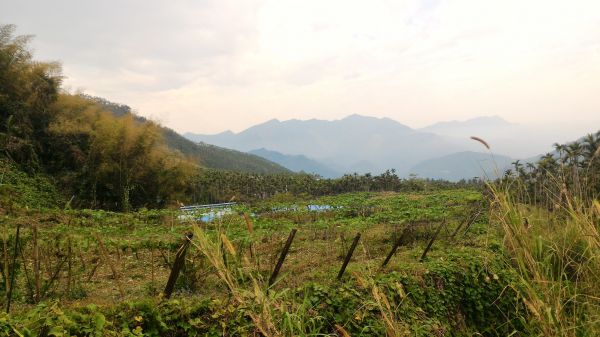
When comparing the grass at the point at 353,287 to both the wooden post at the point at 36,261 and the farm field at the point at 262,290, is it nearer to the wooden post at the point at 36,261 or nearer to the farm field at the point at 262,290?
the farm field at the point at 262,290

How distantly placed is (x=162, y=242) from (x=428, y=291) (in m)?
4.04

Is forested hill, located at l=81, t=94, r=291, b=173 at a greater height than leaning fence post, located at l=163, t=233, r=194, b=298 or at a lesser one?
greater

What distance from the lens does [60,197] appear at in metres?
18.1

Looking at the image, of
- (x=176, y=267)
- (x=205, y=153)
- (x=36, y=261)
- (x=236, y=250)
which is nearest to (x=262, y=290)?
Answer: (x=176, y=267)

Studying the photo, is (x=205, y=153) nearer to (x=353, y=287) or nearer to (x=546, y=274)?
(x=353, y=287)

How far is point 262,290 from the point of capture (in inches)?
69.6

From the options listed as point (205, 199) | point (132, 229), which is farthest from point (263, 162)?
point (132, 229)

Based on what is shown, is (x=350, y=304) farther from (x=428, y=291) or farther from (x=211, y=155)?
(x=211, y=155)

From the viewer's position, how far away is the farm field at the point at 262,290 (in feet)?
6.11

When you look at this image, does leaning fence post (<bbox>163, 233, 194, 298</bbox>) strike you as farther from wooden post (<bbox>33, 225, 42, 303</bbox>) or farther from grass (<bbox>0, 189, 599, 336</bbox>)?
wooden post (<bbox>33, 225, 42, 303</bbox>)

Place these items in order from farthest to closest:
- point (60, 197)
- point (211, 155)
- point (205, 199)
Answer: point (211, 155)
point (205, 199)
point (60, 197)

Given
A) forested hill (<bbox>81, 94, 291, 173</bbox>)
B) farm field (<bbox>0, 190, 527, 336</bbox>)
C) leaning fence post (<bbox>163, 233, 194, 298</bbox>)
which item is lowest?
farm field (<bbox>0, 190, 527, 336</bbox>)

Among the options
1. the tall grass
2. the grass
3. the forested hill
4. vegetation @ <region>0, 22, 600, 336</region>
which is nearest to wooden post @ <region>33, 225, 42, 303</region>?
vegetation @ <region>0, 22, 600, 336</region>

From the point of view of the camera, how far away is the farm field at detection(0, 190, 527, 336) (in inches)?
73.4
